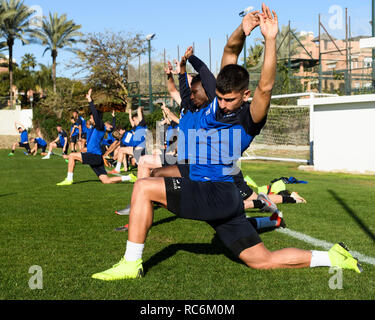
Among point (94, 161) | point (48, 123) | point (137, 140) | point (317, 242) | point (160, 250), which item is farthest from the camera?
point (48, 123)

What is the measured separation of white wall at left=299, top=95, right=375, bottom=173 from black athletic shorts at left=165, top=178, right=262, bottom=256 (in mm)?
12990

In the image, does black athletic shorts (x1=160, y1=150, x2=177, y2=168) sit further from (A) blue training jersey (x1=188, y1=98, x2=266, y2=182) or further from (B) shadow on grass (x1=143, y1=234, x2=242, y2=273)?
(A) blue training jersey (x1=188, y1=98, x2=266, y2=182)

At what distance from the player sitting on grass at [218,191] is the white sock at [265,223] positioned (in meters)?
2.04

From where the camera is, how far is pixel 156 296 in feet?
12.5

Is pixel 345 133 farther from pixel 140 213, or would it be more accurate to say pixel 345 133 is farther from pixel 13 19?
pixel 13 19

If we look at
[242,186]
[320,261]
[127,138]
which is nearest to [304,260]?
[320,261]

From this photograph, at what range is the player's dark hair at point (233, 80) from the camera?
12.5 feet

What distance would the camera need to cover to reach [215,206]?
4066 mm

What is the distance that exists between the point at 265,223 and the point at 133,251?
9.43 feet

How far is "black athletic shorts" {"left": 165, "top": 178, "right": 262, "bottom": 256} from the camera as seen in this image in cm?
404

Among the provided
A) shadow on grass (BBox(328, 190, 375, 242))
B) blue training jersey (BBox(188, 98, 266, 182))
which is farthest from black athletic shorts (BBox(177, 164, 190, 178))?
Result: shadow on grass (BBox(328, 190, 375, 242))

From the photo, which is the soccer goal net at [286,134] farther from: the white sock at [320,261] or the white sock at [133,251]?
the white sock at [133,251]

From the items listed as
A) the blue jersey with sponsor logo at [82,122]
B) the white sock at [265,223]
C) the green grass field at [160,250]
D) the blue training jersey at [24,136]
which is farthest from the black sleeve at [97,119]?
the blue training jersey at [24,136]
